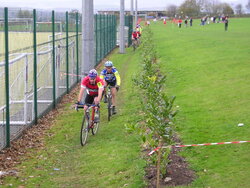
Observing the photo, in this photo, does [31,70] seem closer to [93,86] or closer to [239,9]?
[93,86]

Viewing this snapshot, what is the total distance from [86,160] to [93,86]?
8.45 ft

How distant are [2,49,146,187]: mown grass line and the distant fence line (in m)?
0.77

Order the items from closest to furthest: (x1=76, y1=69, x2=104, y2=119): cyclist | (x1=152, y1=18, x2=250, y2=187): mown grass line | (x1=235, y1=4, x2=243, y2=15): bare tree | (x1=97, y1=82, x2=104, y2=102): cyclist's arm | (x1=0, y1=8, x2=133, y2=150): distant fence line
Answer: (x1=152, y1=18, x2=250, y2=187): mown grass line < (x1=0, y1=8, x2=133, y2=150): distant fence line < (x1=97, y1=82, x2=104, y2=102): cyclist's arm < (x1=76, y1=69, x2=104, y2=119): cyclist < (x1=235, y1=4, x2=243, y2=15): bare tree

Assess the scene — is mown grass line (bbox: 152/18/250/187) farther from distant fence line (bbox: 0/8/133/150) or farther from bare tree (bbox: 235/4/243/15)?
bare tree (bbox: 235/4/243/15)

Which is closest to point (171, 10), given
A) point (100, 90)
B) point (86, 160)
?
point (100, 90)

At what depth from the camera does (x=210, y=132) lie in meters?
10.8

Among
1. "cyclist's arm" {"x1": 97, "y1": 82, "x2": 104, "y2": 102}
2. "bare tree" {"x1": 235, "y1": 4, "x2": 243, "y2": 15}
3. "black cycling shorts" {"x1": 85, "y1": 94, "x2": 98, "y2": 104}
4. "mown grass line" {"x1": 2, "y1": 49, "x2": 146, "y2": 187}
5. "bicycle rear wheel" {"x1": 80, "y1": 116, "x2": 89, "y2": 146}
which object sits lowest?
"mown grass line" {"x1": 2, "y1": 49, "x2": 146, "y2": 187}

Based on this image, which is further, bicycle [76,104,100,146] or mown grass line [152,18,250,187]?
bicycle [76,104,100,146]

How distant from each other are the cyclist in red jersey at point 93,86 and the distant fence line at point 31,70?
1.43m

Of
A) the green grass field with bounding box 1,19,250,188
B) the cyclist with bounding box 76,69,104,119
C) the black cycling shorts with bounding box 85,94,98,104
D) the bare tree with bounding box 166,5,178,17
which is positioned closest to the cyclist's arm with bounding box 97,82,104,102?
the cyclist with bounding box 76,69,104,119

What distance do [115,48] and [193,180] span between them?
114ft

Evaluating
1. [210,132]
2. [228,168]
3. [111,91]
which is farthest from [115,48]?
[228,168]

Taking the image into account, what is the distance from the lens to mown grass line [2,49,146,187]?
8.39 m

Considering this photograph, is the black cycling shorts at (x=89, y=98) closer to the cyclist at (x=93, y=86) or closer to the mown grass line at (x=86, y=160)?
the cyclist at (x=93, y=86)
